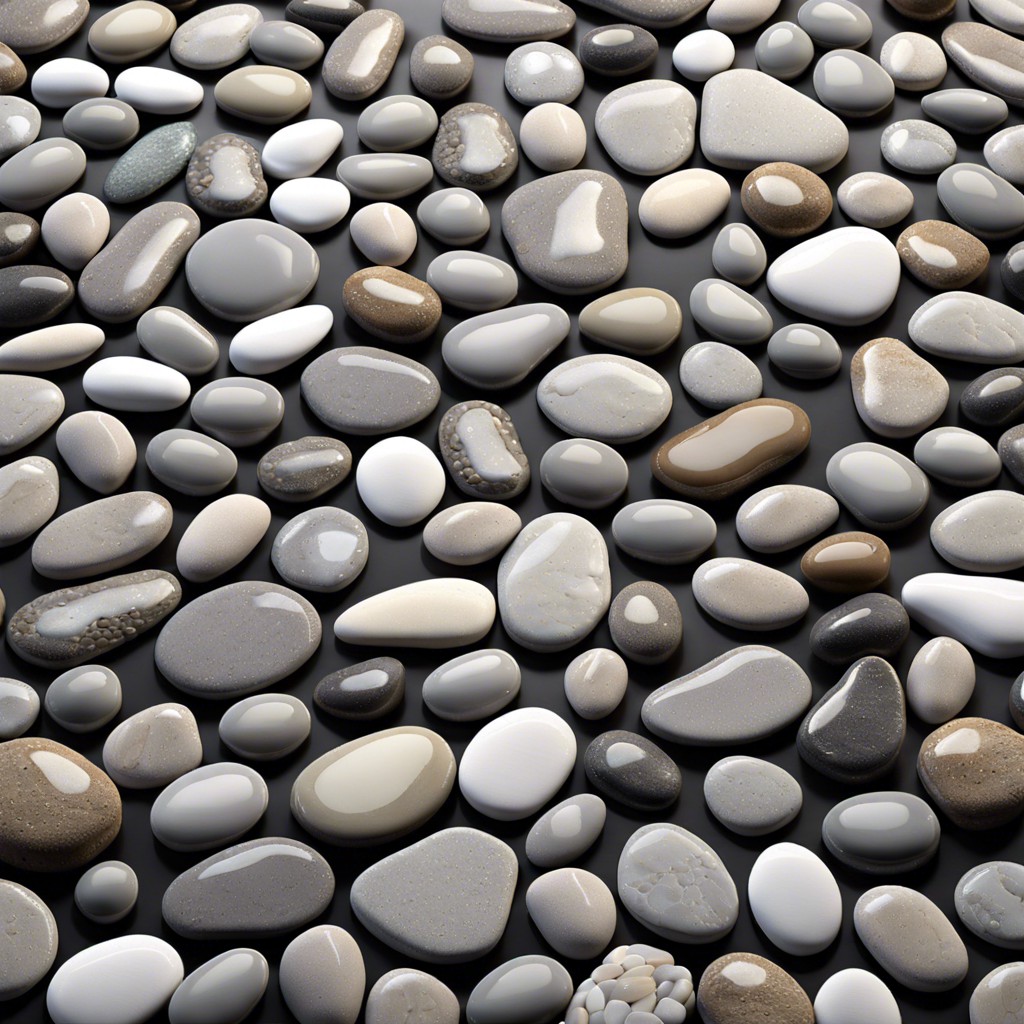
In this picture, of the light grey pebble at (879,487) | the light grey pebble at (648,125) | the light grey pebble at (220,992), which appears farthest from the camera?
the light grey pebble at (648,125)

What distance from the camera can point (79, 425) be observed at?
24.9 inches

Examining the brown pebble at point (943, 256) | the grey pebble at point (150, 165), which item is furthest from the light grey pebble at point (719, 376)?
the grey pebble at point (150, 165)

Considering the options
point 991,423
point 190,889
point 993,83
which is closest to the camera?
point 190,889

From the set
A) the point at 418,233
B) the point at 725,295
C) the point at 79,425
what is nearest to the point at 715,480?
the point at 725,295

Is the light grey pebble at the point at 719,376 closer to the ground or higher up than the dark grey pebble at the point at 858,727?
higher up

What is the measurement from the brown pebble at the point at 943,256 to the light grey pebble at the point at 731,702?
A: 0.26m

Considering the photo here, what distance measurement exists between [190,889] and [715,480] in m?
0.33

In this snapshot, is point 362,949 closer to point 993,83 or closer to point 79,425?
point 79,425

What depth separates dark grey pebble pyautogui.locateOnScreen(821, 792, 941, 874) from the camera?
0.54 metres

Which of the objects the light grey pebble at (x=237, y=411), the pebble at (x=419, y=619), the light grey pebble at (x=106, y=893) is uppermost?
the light grey pebble at (x=237, y=411)

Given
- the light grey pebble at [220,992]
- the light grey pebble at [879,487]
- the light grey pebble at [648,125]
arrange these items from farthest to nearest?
the light grey pebble at [648,125], the light grey pebble at [879,487], the light grey pebble at [220,992]

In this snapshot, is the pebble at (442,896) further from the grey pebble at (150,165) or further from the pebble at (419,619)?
the grey pebble at (150,165)

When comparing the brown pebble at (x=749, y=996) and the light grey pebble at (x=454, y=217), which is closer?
the brown pebble at (x=749, y=996)

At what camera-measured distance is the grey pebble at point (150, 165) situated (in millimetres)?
710
